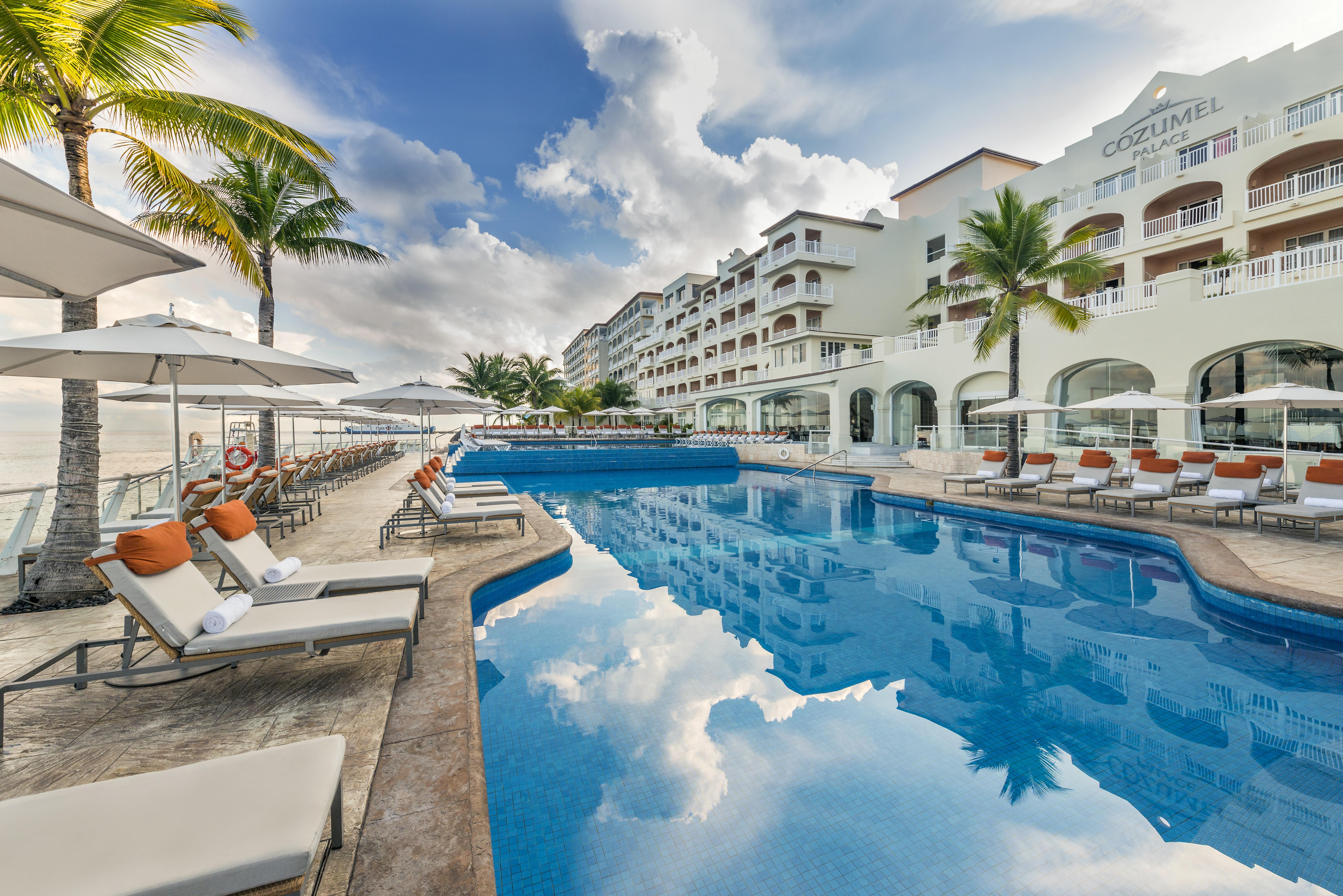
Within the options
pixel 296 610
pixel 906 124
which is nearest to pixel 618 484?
pixel 296 610

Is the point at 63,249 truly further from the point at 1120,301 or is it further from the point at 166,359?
the point at 1120,301

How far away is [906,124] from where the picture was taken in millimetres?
20969

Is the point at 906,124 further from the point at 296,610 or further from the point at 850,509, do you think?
the point at 296,610

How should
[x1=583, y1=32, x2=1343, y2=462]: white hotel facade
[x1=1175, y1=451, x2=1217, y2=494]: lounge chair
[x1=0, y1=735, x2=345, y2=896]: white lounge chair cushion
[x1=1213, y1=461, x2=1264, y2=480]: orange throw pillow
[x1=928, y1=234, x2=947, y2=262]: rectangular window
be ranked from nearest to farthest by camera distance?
[x1=0, y1=735, x2=345, y2=896]: white lounge chair cushion
[x1=1213, y1=461, x2=1264, y2=480]: orange throw pillow
[x1=1175, y1=451, x2=1217, y2=494]: lounge chair
[x1=583, y1=32, x2=1343, y2=462]: white hotel facade
[x1=928, y1=234, x2=947, y2=262]: rectangular window

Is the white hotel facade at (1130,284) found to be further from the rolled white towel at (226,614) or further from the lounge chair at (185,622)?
the rolled white towel at (226,614)

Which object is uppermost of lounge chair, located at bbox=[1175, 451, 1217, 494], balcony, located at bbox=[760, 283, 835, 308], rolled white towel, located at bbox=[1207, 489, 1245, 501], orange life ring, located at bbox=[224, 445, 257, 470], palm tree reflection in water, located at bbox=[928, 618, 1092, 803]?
balcony, located at bbox=[760, 283, 835, 308]

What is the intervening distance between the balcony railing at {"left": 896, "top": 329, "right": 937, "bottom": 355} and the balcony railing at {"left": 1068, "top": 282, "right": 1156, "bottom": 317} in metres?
4.65

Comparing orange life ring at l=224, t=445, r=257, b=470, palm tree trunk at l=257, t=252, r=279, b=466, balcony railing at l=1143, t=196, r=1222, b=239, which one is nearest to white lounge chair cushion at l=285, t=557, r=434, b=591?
orange life ring at l=224, t=445, r=257, b=470

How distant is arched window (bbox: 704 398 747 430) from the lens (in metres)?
31.9

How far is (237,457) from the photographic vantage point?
13.0 meters

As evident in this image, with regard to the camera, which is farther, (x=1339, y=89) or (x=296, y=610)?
(x=1339, y=89)

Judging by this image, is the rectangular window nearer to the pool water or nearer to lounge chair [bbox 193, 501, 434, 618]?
the pool water

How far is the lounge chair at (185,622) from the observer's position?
282cm

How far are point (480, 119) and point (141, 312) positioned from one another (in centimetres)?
1947
